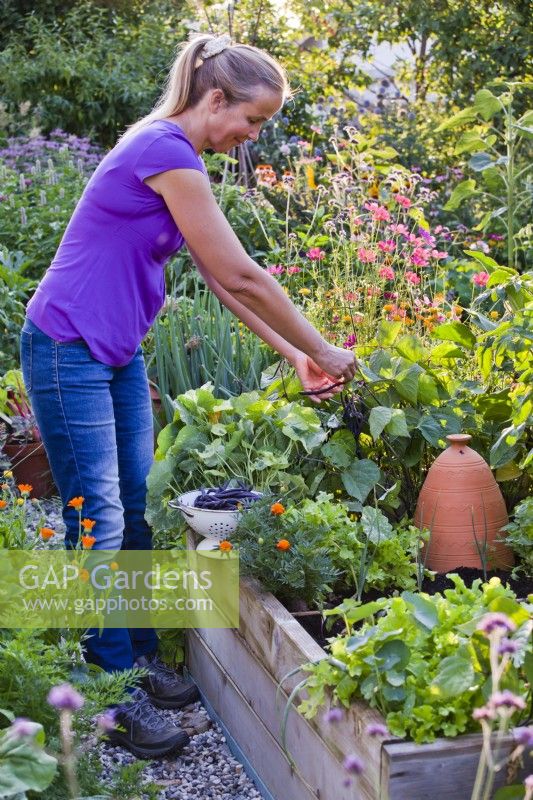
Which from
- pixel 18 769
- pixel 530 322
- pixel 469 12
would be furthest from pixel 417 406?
pixel 469 12

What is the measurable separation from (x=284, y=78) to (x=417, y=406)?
1.09 m

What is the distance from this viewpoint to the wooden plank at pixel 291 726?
5.98ft

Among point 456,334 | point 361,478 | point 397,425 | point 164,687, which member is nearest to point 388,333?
point 456,334

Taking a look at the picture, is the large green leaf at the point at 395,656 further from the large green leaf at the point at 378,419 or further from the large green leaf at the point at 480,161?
the large green leaf at the point at 480,161

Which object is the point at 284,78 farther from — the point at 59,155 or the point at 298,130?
the point at 298,130

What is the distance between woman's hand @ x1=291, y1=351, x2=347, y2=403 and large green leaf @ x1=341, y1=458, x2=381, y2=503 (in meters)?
0.28

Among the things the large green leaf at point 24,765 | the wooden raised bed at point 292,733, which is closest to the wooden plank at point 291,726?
the wooden raised bed at point 292,733

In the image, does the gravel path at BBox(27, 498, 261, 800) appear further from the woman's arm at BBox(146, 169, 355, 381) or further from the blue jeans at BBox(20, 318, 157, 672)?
the woman's arm at BBox(146, 169, 355, 381)

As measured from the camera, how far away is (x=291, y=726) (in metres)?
2.09

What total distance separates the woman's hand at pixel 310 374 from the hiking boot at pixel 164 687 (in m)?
0.87

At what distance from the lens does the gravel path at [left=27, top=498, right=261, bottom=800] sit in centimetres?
239

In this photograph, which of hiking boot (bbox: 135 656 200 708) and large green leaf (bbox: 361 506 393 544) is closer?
large green leaf (bbox: 361 506 393 544)

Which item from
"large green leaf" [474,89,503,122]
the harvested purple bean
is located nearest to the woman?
the harvested purple bean

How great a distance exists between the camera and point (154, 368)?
161 inches
